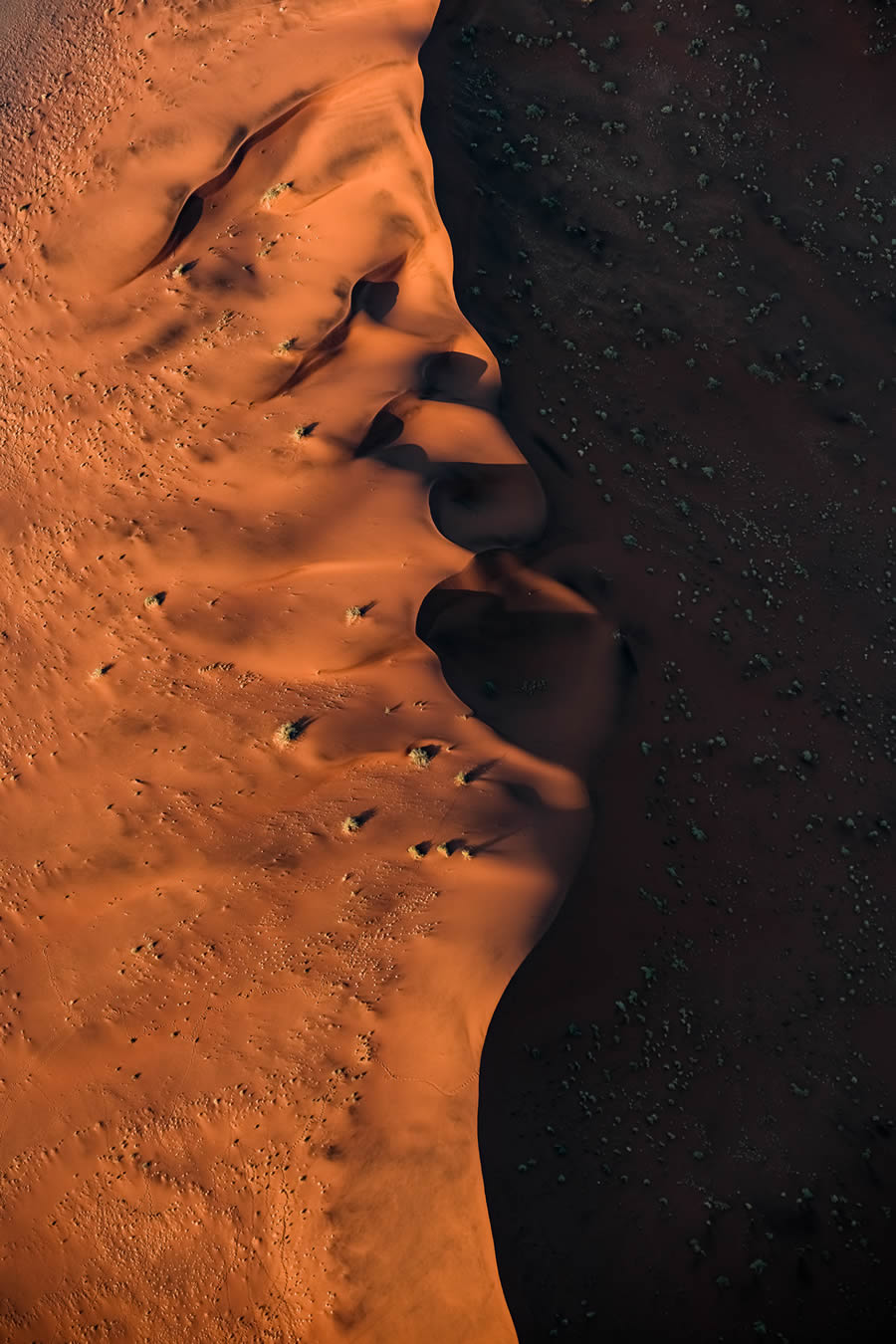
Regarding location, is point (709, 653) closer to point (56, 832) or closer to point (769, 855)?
point (769, 855)

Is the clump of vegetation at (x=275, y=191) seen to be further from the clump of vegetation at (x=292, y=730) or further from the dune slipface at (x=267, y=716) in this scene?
the clump of vegetation at (x=292, y=730)

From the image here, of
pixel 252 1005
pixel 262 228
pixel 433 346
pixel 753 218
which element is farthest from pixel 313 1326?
pixel 753 218

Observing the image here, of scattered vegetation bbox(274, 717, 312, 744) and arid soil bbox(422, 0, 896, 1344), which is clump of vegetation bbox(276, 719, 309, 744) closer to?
scattered vegetation bbox(274, 717, 312, 744)

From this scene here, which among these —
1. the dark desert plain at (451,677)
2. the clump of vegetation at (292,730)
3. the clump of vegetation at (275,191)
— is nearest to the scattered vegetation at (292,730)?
the clump of vegetation at (292,730)

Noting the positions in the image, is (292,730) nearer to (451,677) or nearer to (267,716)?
(267,716)

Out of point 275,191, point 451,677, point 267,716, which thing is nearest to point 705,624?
point 451,677

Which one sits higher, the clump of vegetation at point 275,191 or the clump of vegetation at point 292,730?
the clump of vegetation at point 275,191

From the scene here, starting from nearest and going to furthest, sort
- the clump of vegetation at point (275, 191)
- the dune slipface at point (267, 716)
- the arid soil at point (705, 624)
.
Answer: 1. the dune slipface at point (267, 716)
2. the arid soil at point (705, 624)
3. the clump of vegetation at point (275, 191)
